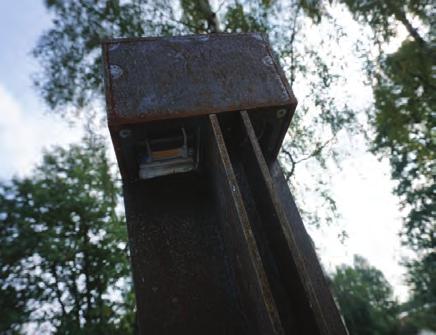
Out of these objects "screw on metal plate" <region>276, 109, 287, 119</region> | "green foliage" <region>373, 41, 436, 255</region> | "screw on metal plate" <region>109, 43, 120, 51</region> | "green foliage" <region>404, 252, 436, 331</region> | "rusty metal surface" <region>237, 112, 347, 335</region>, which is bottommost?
"green foliage" <region>404, 252, 436, 331</region>

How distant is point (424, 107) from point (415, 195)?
39.7 feet

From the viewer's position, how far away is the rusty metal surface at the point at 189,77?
5.54 ft

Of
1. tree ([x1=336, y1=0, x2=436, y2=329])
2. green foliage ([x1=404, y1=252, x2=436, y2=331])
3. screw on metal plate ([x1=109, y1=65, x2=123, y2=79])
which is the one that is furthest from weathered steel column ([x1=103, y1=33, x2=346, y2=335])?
green foliage ([x1=404, y1=252, x2=436, y2=331])

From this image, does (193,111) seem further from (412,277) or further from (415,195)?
(412,277)

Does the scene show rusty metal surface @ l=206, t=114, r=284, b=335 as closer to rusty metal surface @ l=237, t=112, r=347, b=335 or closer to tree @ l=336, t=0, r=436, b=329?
rusty metal surface @ l=237, t=112, r=347, b=335

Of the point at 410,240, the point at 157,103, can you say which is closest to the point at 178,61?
the point at 157,103

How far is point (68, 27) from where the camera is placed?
287 inches

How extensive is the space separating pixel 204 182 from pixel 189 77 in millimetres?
757

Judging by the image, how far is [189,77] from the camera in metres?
1.88

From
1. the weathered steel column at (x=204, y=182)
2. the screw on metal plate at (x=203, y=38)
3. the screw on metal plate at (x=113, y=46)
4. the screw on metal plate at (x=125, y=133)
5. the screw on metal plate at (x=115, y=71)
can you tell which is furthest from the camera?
the screw on metal plate at (x=203, y=38)

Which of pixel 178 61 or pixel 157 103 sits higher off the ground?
pixel 178 61

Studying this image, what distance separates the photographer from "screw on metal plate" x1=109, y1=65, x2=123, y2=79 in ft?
6.00

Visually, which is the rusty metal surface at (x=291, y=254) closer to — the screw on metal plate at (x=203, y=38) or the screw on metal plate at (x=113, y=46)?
the screw on metal plate at (x=203, y=38)

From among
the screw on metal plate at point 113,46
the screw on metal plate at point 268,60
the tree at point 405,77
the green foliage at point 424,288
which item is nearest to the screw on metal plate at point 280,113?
the screw on metal plate at point 268,60
